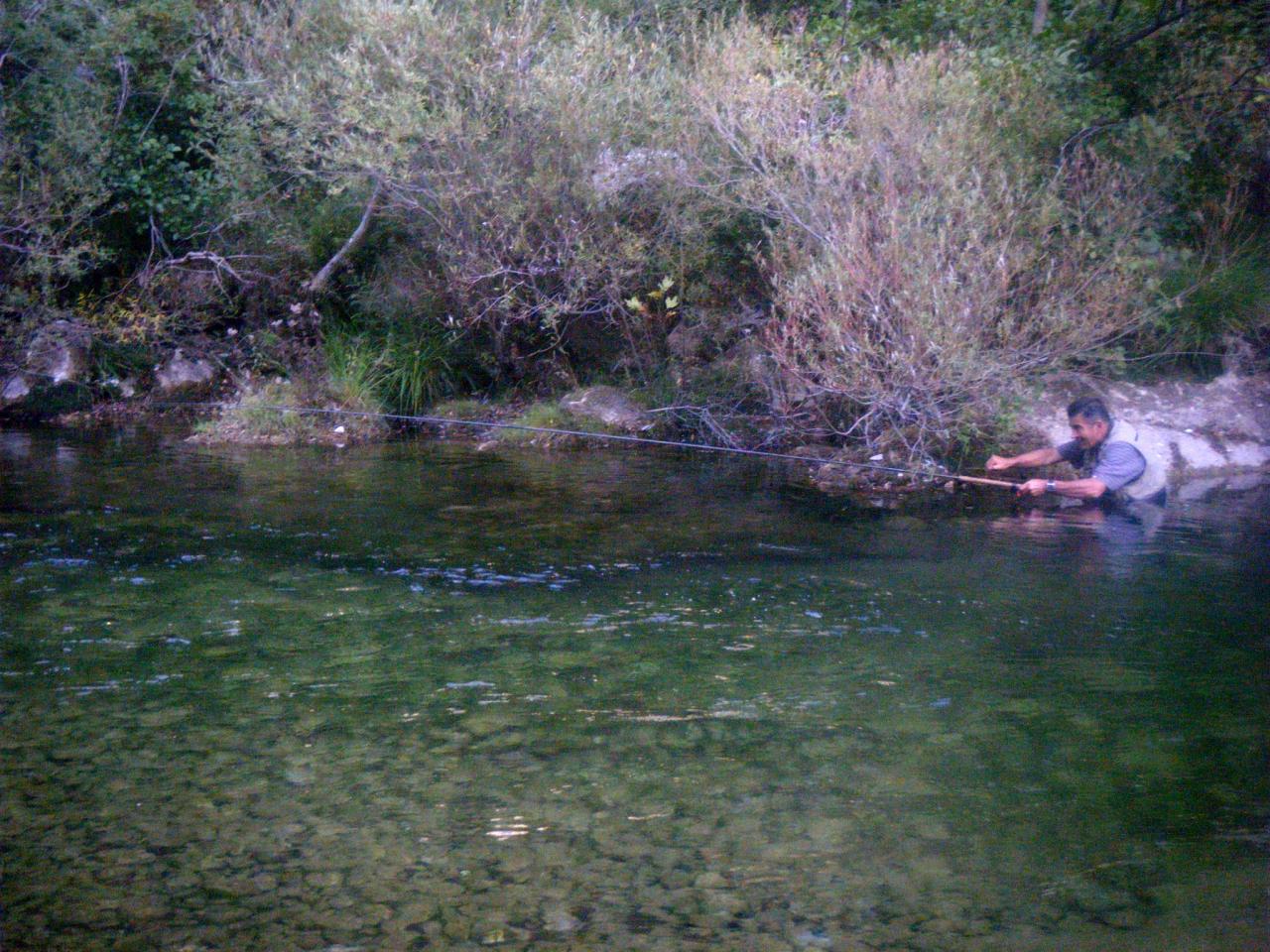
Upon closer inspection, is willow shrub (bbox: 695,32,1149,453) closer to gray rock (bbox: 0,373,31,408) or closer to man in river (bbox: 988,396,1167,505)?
man in river (bbox: 988,396,1167,505)

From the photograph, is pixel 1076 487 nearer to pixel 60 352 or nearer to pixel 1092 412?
pixel 1092 412

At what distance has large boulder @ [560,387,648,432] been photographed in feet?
50.7

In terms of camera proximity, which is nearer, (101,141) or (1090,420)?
(1090,420)

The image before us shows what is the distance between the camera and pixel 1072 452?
38.3 feet

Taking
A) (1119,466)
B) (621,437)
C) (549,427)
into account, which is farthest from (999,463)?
(549,427)

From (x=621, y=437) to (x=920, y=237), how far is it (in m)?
4.12

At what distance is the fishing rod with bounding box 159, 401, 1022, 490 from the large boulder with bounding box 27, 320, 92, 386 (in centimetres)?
124

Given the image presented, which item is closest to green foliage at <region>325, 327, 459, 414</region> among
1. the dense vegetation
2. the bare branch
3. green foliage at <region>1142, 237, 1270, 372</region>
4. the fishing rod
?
the dense vegetation

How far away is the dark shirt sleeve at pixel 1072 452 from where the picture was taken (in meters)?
11.6

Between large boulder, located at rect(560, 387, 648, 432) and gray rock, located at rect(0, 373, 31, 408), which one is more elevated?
large boulder, located at rect(560, 387, 648, 432)

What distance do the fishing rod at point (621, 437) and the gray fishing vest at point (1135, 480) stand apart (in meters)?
0.73

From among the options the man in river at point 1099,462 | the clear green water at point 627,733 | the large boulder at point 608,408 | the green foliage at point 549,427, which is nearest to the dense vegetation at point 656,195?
the large boulder at point 608,408

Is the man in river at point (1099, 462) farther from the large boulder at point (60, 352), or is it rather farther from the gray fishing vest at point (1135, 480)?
the large boulder at point (60, 352)

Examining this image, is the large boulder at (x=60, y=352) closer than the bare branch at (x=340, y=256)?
Yes
